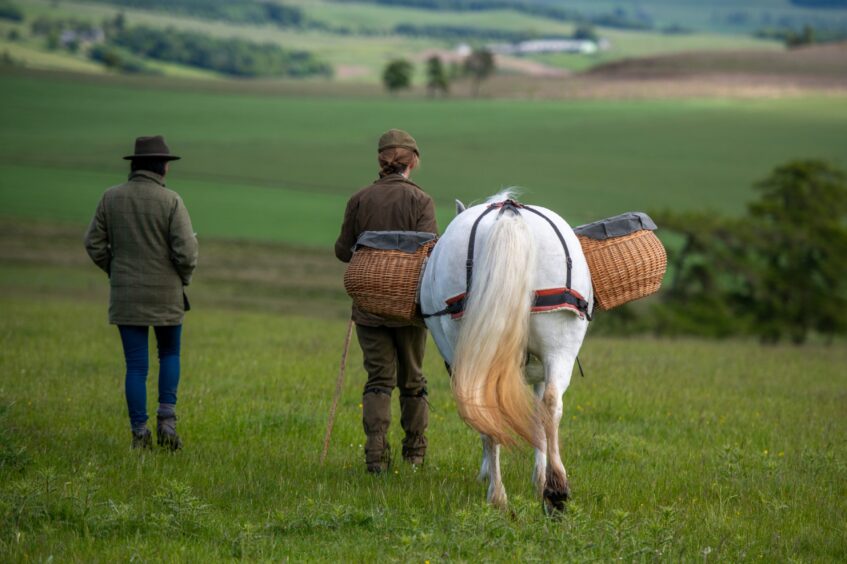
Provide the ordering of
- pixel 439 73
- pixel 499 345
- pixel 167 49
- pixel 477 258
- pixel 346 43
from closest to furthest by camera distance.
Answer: pixel 499 345 → pixel 477 258 → pixel 439 73 → pixel 167 49 → pixel 346 43

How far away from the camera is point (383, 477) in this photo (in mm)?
7176

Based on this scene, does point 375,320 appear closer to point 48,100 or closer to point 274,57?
point 48,100

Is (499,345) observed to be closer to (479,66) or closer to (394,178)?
(394,178)

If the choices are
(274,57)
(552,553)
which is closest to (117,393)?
(552,553)

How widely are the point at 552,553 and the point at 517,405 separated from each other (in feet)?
3.26

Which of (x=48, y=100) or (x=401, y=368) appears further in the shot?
(x=48, y=100)

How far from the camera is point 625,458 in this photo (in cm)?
809

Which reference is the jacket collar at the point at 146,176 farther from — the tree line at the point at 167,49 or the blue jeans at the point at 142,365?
the tree line at the point at 167,49

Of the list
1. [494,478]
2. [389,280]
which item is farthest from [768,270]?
[494,478]

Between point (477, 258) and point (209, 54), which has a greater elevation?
point (209, 54)

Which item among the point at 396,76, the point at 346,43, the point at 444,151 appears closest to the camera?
the point at 444,151

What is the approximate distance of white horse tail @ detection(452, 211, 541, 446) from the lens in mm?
5973

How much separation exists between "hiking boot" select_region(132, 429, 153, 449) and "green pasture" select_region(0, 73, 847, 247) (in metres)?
33.1

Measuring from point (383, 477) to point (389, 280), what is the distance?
4.42 feet
